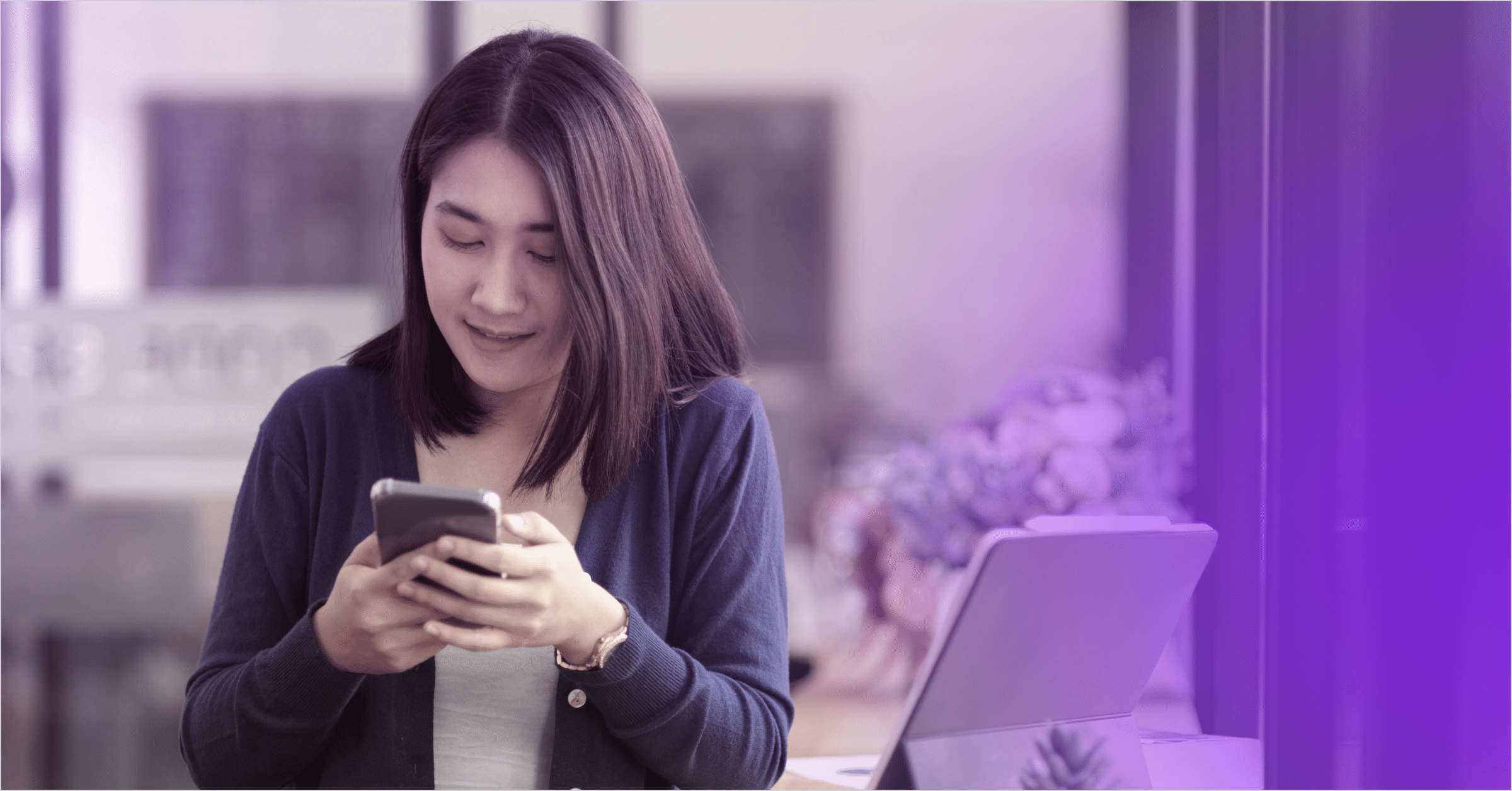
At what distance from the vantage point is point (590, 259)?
38.2 inches

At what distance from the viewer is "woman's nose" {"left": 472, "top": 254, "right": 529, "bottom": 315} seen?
38.1 inches

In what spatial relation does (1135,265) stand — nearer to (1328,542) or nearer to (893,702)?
(893,702)

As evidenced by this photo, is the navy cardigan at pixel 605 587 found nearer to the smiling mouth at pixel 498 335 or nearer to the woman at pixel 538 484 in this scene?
the woman at pixel 538 484

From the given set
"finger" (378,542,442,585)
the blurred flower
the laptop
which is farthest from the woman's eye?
the blurred flower

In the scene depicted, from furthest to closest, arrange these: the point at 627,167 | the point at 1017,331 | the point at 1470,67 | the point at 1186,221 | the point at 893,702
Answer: the point at 1017,331
the point at 1186,221
the point at 893,702
the point at 1470,67
the point at 627,167

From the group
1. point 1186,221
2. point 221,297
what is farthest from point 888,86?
point 221,297

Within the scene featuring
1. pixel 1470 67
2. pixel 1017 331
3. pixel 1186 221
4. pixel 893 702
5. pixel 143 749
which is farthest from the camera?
pixel 143 749

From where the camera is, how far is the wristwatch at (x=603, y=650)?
90cm

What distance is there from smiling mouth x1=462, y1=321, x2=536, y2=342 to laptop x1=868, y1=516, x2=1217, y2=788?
18.8 inches

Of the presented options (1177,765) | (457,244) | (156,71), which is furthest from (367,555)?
(156,71)

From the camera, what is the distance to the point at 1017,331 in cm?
292

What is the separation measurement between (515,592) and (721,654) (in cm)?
28

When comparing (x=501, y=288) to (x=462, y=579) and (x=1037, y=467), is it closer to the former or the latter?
(x=462, y=579)

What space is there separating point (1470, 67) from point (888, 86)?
1910 mm
